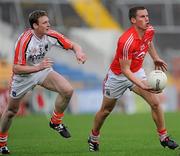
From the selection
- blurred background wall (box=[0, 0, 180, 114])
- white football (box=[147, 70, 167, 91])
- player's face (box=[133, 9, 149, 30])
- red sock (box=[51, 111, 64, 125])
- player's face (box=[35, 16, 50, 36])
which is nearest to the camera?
white football (box=[147, 70, 167, 91])

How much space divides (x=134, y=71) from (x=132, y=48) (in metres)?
0.56

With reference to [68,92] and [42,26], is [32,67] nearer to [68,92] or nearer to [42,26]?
[42,26]

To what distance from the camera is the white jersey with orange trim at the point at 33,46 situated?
38.7 feet

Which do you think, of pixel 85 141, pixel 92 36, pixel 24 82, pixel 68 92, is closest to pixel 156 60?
pixel 68 92

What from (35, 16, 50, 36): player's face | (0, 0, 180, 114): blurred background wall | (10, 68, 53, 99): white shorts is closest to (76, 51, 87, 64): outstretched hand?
(35, 16, 50, 36): player's face

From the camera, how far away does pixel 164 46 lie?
39.6 metres

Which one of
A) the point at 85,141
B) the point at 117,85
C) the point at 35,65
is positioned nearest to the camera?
the point at 35,65

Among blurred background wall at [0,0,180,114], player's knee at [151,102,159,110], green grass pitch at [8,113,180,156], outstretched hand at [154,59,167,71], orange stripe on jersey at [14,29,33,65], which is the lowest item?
blurred background wall at [0,0,180,114]

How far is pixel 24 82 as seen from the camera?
39.9 feet

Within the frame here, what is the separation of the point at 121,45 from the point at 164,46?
28371 millimetres

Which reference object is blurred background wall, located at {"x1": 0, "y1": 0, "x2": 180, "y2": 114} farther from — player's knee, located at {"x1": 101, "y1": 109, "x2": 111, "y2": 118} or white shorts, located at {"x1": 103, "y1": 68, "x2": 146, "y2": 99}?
white shorts, located at {"x1": 103, "y1": 68, "x2": 146, "y2": 99}

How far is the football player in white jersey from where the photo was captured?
11.8 metres

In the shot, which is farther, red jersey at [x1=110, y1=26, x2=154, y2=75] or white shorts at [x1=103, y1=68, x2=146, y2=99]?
white shorts at [x1=103, y1=68, x2=146, y2=99]

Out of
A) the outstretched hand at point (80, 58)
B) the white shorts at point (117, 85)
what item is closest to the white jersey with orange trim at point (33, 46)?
the outstretched hand at point (80, 58)
